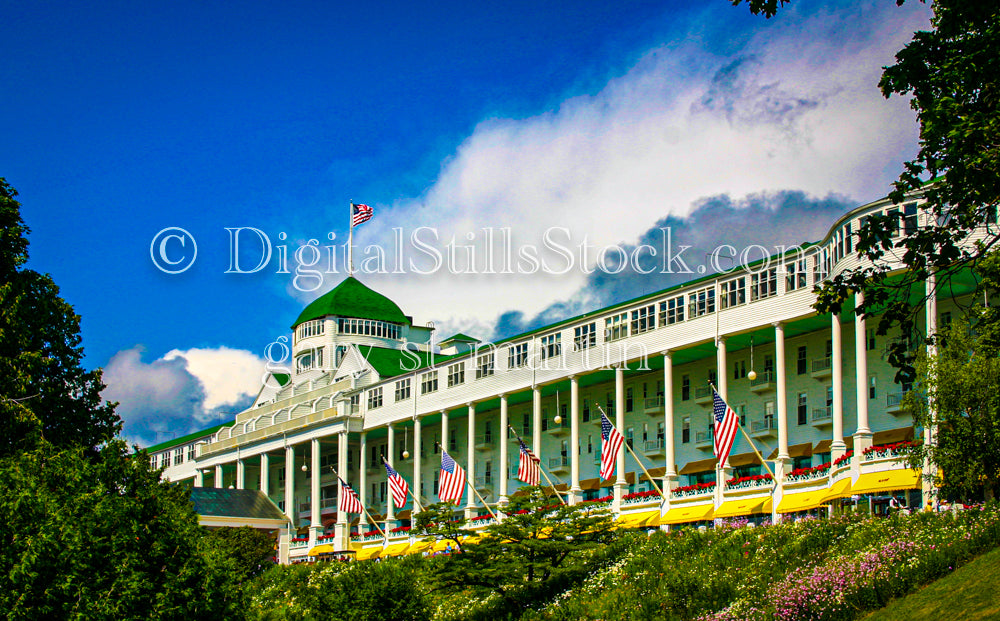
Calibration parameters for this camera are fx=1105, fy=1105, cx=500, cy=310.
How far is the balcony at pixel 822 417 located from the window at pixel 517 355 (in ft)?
65.1

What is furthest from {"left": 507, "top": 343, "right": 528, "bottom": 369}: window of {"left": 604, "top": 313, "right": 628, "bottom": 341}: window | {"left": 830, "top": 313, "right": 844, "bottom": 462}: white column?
{"left": 830, "top": 313, "right": 844, "bottom": 462}: white column

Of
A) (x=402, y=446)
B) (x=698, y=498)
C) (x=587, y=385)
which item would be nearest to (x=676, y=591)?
(x=698, y=498)

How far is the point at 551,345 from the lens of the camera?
7131 centimetres

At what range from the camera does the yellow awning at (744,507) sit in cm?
5303

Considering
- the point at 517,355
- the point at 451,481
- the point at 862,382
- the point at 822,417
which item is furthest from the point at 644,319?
the point at 862,382

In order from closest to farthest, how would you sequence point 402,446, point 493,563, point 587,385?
point 493,563 < point 587,385 < point 402,446

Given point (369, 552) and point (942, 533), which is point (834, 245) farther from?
point (369, 552)

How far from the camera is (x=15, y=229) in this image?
136 ft

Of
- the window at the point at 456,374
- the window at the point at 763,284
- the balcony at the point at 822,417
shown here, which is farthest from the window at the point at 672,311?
the window at the point at 456,374

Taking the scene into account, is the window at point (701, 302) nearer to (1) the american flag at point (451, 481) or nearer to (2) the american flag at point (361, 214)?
(1) the american flag at point (451, 481)

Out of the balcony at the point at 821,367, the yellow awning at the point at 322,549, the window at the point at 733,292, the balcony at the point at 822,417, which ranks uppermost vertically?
the window at the point at 733,292

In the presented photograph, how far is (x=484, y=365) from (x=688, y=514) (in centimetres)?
2373

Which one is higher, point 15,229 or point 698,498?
point 15,229

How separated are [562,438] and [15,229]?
42828mm
